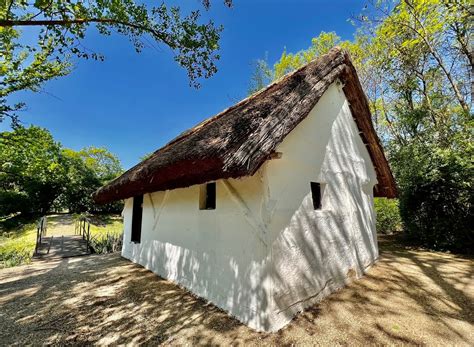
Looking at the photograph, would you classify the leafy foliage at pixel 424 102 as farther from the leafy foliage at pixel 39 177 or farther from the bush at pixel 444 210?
the leafy foliage at pixel 39 177

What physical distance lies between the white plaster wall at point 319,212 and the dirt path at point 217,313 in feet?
1.13

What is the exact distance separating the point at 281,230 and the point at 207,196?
1764mm

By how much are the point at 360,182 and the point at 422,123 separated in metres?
8.12

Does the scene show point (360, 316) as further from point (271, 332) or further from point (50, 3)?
point (50, 3)

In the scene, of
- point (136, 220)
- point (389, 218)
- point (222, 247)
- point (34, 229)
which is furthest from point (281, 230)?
point (34, 229)

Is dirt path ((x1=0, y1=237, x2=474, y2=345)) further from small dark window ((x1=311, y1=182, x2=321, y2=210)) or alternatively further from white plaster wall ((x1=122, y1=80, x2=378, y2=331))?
small dark window ((x1=311, y1=182, x2=321, y2=210))

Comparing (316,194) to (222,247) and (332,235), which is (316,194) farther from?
(222,247)

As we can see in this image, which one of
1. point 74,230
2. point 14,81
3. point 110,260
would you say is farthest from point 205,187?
point 74,230

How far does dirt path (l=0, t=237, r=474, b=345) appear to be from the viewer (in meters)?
3.02

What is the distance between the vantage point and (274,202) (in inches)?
130

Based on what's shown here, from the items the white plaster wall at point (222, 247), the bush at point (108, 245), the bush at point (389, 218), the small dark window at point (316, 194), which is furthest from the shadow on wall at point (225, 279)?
the bush at point (389, 218)

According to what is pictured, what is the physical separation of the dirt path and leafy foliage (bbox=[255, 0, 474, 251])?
258 centimetres

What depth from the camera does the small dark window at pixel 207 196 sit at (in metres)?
4.42

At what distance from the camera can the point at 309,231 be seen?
12.7ft
